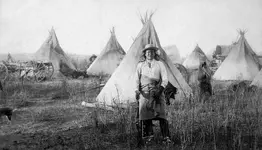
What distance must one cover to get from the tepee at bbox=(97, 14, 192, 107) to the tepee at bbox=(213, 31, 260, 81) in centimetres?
720

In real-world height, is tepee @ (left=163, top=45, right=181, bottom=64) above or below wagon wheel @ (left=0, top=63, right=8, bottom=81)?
above

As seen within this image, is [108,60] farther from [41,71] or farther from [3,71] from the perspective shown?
[3,71]

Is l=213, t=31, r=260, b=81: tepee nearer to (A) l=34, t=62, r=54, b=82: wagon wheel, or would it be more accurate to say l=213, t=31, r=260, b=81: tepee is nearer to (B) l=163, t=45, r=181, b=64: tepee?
(A) l=34, t=62, r=54, b=82: wagon wheel

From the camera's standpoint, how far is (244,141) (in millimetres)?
3602

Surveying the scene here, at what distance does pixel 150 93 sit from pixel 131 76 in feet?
10.6

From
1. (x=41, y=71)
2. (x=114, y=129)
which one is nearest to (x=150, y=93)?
(x=114, y=129)

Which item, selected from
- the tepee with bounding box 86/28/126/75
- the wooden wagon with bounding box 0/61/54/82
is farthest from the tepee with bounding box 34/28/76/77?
the wooden wagon with bounding box 0/61/54/82

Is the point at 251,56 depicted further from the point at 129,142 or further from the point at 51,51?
the point at 129,142

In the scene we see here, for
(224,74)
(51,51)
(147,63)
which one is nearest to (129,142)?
(147,63)

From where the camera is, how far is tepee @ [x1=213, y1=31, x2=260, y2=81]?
43.0ft

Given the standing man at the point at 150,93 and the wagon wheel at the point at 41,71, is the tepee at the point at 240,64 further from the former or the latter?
the standing man at the point at 150,93

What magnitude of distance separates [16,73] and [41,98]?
5276mm

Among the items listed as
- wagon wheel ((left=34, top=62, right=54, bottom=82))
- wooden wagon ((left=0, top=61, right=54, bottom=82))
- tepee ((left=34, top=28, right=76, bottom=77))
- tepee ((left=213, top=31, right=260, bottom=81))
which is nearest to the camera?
wooden wagon ((left=0, top=61, right=54, bottom=82))

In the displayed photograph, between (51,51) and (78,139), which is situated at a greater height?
(51,51)
